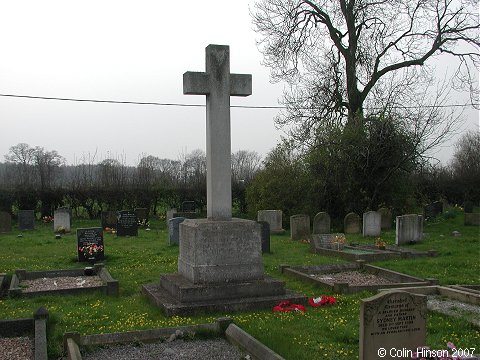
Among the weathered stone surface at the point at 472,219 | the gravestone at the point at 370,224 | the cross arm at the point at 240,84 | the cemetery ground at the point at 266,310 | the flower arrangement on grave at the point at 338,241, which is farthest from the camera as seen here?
the weathered stone surface at the point at 472,219

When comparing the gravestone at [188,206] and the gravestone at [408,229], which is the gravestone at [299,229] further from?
the gravestone at [188,206]

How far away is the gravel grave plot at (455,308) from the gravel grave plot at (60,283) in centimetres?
605

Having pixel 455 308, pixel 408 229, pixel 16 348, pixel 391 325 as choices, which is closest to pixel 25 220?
pixel 408 229

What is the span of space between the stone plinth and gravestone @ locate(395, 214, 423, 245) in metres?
8.37

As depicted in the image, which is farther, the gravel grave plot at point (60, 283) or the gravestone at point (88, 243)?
the gravestone at point (88, 243)

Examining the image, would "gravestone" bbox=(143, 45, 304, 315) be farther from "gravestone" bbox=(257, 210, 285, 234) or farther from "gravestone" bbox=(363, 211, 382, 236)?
"gravestone" bbox=(257, 210, 285, 234)

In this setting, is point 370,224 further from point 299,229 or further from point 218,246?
point 218,246

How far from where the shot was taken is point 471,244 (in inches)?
619

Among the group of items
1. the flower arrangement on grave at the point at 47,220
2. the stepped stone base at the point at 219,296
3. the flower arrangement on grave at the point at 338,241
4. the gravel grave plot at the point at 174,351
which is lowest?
Answer: the gravel grave plot at the point at 174,351

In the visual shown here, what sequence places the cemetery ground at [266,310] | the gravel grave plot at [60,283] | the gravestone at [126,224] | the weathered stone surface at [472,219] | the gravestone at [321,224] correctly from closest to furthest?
the cemetery ground at [266,310]
the gravel grave plot at [60,283]
the gravestone at [321,224]
the gravestone at [126,224]
the weathered stone surface at [472,219]

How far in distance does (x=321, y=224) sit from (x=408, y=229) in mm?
3953

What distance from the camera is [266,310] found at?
7.70 m

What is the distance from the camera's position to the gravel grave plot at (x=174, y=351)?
5629mm

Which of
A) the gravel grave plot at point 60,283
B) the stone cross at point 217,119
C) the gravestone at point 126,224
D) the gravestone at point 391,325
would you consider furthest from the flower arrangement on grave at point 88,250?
the gravestone at point 391,325
